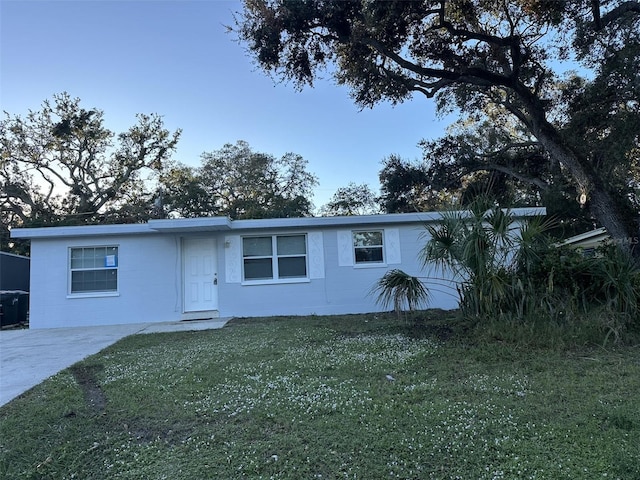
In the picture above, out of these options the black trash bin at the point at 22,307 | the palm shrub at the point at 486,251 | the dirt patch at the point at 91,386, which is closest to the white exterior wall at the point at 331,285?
the palm shrub at the point at 486,251

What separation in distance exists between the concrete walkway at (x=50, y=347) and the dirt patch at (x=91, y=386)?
429 millimetres

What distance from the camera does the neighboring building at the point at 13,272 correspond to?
578 inches

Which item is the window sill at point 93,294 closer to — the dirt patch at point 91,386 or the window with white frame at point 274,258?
the window with white frame at point 274,258

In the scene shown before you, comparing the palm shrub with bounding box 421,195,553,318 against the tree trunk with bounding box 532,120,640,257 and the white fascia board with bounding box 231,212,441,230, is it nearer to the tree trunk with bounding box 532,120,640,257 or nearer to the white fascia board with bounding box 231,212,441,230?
the white fascia board with bounding box 231,212,441,230

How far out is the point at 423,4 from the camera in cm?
1025

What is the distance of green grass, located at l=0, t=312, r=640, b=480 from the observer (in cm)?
302

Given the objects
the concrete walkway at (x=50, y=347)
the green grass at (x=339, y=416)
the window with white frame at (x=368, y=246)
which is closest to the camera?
the green grass at (x=339, y=416)

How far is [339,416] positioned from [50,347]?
701 cm

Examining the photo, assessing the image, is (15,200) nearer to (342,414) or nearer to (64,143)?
(64,143)

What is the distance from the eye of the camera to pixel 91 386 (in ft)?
16.8

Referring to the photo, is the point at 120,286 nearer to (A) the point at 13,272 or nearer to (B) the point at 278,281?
(B) the point at 278,281

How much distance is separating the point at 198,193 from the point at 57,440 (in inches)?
933

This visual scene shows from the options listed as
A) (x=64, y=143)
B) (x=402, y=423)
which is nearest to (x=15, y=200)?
(x=64, y=143)

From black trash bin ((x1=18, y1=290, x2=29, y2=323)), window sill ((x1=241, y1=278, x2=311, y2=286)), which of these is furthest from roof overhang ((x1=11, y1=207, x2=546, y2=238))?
black trash bin ((x1=18, y1=290, x2=29, y2=323))
